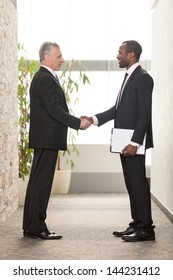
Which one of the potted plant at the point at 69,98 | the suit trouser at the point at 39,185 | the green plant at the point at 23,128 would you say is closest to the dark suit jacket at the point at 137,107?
the suit trouser at the point at 39,185

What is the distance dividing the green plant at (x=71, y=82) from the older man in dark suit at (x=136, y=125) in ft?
12.2

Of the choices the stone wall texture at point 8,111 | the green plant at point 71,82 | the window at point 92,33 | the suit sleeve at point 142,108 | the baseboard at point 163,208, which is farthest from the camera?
the window at point 92,33

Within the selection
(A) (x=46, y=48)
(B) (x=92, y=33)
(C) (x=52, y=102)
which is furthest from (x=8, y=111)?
(B) (x=92, y=33)

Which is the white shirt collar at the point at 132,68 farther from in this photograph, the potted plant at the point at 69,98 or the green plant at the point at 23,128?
the potted plant at the point at 69,98

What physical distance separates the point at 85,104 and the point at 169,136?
128 inches

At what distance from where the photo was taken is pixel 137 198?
5.05m

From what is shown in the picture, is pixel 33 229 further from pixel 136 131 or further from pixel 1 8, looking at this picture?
pixel 1 8

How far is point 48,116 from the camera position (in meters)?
5.05

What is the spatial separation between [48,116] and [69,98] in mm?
3990

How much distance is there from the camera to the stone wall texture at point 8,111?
6.00 m

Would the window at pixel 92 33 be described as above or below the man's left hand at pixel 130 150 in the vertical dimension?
above

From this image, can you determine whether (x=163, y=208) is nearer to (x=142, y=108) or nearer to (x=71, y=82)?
(x=142, y=108)

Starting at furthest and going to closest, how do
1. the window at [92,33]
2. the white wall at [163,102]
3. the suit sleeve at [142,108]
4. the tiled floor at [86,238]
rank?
1. the window at [92,33]
2. the white wall at [163,102]
3. the suit sleeve at [142,108]
4. the tiled floor at [86,238]
